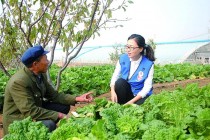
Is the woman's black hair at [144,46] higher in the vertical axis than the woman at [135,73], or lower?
higher

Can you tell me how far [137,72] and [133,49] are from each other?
357mm

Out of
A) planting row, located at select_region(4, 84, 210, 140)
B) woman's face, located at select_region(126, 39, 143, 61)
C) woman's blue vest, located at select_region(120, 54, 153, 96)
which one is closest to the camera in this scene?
→ planting row, located at select_region(4, 84, 210, 140)

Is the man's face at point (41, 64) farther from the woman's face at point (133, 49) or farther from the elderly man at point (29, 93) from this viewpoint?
the woman's face at point (133, 49)

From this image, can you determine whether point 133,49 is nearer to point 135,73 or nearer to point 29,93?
point 135,73

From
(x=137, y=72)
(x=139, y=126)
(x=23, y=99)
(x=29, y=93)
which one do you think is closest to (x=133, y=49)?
(x=137, y=72)

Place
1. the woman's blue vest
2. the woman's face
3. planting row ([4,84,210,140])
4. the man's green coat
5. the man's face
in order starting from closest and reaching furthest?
planting row ([4,84,210,140]) → the man's green coat → the man's face → the woman's face → the woman's blue vest

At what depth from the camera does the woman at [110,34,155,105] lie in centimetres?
452

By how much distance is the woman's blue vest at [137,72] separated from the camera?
464cm

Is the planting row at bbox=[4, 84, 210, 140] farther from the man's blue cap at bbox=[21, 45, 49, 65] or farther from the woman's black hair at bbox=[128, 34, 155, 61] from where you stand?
the woman's black hair at bbox=[128, 34, 155, 61]

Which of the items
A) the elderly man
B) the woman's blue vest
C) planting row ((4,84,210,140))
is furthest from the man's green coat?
the woman's blue vest

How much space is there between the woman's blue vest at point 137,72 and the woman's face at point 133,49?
0.52 ft

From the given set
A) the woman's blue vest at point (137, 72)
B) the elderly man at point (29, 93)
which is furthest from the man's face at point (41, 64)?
the woman's blue vest at point (137, 72)

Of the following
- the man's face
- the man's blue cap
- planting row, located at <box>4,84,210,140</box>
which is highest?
the man's blue cap

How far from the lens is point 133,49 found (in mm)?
4512
